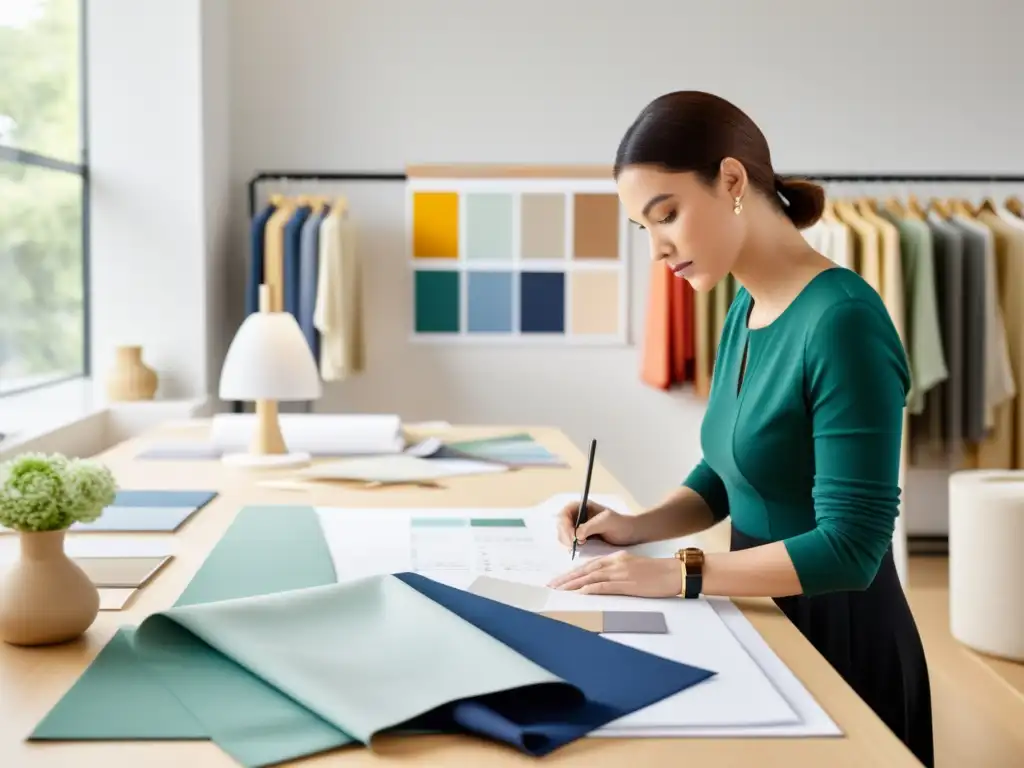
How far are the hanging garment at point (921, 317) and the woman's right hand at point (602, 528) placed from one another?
2905 mm

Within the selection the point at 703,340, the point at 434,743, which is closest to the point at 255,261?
the point at 703,340

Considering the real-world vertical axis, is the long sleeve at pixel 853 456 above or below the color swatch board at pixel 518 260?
below

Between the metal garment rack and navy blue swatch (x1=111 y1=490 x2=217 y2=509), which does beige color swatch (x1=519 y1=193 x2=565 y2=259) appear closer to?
the metal garment rack

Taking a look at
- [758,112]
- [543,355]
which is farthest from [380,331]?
[758,112]

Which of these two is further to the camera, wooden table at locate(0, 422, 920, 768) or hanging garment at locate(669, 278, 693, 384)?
hanging garment at locate(669, 278, 693, 384)

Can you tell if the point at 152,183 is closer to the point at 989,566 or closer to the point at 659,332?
the point at 659,332

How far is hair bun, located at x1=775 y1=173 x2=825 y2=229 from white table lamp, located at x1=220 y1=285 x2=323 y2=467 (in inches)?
47.7

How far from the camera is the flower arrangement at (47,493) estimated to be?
117cm

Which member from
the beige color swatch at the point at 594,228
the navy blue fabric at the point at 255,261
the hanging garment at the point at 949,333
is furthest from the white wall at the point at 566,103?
the hanging garment at the point at 949,333

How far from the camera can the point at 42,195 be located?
371 centimetres

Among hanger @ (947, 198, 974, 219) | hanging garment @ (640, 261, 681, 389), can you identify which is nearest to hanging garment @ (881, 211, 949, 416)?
hanger @ (947, 198, 974, 219)

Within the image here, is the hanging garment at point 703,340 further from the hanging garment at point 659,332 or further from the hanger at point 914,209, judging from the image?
the hanger at point 914,209

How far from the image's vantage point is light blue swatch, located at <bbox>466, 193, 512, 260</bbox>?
464 centimetres

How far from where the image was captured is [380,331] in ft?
15.3
